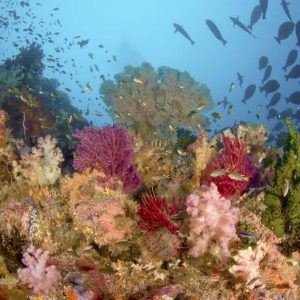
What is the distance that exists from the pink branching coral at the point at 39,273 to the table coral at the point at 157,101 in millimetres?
9692

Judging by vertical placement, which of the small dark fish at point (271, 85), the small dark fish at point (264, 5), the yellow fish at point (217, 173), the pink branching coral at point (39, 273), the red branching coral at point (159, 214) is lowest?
the pink branching coral at point (39, 273)

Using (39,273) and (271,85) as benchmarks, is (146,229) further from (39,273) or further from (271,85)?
(271,85)

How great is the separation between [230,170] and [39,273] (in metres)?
3.48

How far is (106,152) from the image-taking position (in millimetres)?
6125

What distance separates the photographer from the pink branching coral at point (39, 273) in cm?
453

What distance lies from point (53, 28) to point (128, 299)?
203m

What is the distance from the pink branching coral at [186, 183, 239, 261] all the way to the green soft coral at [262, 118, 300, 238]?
73 cm

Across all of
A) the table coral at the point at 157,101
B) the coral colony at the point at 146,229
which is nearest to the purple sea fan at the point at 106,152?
the coral colony at the point at 146,229

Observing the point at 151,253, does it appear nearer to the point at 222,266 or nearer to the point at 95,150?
the point at 222,266

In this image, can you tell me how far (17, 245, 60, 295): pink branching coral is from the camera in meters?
4.53

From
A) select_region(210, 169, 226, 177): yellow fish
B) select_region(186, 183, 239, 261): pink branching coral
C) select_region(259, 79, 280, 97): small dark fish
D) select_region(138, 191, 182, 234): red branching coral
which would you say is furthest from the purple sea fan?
select_region(259, 79, 280, 97): small dark fish

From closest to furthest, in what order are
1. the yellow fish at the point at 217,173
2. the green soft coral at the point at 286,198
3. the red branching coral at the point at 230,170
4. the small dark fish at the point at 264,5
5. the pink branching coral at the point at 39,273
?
1. the pink branching coral at the point at 39,273
2. the green soft coral at the point at 286,198
3. the yellow fish at the point at 217,173
4. the red branching coral at the point at 230,170
5. the small dark fish at the point at 264,5

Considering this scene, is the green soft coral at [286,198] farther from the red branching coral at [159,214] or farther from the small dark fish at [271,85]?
the small dark fish at [271,85]

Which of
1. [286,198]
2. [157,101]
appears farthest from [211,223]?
[157,101]
